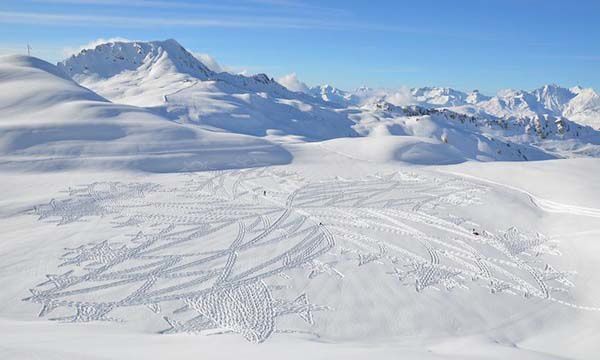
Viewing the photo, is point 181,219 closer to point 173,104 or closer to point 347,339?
point 347,339

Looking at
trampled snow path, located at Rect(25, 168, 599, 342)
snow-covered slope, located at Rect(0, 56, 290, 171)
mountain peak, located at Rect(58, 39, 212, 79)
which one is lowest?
trampled snow path, located at Rect(25, 168, 599, 342)

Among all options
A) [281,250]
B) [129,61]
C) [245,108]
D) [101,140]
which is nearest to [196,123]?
[245,108]

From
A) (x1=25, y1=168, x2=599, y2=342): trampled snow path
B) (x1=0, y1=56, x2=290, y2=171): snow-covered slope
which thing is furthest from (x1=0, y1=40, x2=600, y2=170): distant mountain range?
(x1=25, y1=168, x2=599, y2=342): trampled snow path

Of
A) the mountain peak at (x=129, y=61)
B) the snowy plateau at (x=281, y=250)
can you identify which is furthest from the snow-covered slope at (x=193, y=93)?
the snowy plateau at (x=281, y=250)

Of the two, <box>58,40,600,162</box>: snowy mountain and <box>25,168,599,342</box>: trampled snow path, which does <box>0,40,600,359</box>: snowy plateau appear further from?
<box>58,40,600,162</box>: snowy mountain

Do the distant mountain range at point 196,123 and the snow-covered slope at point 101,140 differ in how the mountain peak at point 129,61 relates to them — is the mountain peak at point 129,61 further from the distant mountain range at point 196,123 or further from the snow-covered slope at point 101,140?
the snow-covered slope at point 101,140

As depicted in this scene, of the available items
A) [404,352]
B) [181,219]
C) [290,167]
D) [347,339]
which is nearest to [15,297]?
[181,219]
